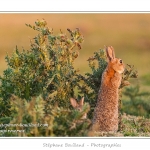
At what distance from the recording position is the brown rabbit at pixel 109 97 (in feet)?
38.6

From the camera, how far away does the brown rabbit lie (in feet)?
38.6

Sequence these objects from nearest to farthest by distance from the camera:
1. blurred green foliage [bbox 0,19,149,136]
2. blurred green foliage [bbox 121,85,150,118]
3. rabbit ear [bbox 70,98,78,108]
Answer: rabbit ear [bbox 70,98,78,108] → blurred green foliage [bbox 0,19,149,136] → blurred green foliage [bbox 121,85,150,118]

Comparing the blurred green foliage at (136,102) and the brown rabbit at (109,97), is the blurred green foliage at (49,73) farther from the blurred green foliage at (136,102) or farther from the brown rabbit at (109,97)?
the blurred green foliage at (136,102)

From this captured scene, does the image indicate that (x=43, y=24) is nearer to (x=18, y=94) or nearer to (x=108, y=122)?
(x=18, y=94)

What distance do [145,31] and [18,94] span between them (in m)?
8.32

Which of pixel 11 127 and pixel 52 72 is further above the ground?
pixel 52 72

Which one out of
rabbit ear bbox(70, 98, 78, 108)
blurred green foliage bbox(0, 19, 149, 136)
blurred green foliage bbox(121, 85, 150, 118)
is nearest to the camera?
rabbit ear bbox(70, 98, 78, 108)

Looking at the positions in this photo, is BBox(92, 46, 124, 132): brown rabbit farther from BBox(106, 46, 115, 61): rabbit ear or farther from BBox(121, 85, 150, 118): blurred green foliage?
BBox(121, 85, 150, 118): blurred green foliage

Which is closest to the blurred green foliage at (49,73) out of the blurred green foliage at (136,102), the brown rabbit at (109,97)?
the brown rabbit at (109,97)

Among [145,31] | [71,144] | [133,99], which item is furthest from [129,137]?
[145,31]

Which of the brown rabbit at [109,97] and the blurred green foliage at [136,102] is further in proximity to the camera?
the blurred green foliage at [136,102]

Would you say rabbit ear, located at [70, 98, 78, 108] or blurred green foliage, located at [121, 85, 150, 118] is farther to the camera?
blurred green foliage, located at [121, 85, 150, 118]

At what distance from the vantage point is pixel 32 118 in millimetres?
10375

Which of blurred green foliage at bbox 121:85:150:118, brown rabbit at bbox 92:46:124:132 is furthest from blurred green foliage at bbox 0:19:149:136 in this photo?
blurred green foliage at bbox 121:85:150:118
